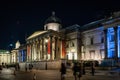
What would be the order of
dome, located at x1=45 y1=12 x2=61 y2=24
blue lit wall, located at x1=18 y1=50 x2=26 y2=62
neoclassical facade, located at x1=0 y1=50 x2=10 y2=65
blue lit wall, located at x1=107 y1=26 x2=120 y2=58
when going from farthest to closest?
neoclassical facade, located at x1=0 y1=50 x2=10 y2=65
blue lit wall, located at x1=18 y1=50 x2=26 y2=62
dome, located at x1=45 y1=12 x2=61 y2=24
blue lit wall, located at x1=107 y1=26 x2=120 y2=58

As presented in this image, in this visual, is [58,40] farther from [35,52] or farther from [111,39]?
[111,39]

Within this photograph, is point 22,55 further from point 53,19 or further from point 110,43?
point 110,43

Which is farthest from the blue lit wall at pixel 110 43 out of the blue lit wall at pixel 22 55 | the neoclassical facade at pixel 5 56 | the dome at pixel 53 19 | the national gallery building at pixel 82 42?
the neoclassical facade at pixel 5 56

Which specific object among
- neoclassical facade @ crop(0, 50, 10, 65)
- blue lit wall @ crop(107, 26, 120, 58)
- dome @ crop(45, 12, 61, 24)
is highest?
dome @ crop(45, 12, 61, 24)

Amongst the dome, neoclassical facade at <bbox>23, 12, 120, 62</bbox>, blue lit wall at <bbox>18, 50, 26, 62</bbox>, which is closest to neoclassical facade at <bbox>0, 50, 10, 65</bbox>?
blue lit wall at <bbox>18, 50, 26, 62</bbox>

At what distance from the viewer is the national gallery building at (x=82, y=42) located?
58719mm

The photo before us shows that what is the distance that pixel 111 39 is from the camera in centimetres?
6038

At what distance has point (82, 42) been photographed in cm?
7544

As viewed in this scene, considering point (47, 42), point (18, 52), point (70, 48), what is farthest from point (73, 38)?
point (18, 52)

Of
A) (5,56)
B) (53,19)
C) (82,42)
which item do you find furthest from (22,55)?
(82,42)

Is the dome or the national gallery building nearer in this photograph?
the national gallery building

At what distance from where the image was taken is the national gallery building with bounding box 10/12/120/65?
58719 millimetres

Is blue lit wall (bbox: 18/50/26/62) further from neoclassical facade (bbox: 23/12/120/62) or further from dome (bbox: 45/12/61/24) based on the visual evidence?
dome (bbox: 45/12/61/24)

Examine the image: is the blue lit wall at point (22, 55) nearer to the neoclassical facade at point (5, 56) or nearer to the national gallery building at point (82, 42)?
the national gallery building at point (82, 42)
